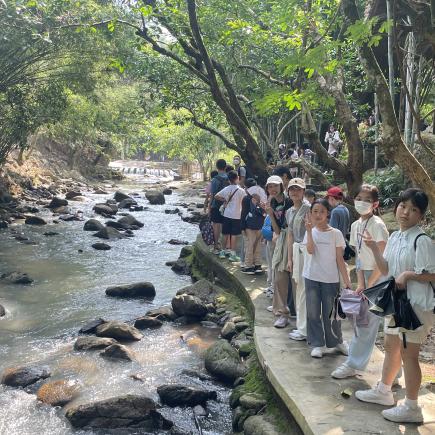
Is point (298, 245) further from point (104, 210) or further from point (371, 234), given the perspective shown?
point (104, 210)

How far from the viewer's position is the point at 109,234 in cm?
1709

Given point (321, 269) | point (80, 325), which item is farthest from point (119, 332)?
point (321, 269)

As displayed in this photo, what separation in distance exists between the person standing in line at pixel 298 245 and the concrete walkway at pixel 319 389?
22 cm

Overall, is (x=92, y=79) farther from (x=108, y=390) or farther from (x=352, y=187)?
(x=108, y=390)

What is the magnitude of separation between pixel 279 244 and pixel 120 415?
264 cm

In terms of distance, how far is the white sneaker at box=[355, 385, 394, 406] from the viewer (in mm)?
3975

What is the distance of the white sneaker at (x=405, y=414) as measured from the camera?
3.65 metres

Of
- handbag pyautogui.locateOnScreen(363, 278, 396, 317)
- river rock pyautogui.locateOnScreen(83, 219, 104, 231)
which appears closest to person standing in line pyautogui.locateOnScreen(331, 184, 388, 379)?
handbag pyautogui.locateOnScreen(363, 278, 396, 317)

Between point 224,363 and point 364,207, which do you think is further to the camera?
point 224,363

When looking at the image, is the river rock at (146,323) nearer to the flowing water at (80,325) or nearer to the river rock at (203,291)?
the flowing water at (80,325)

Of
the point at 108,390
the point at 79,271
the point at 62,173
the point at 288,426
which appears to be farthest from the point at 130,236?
the point at 62,173

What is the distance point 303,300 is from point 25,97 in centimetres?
1440

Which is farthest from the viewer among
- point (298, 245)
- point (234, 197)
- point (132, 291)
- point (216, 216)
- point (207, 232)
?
point (207, 232)

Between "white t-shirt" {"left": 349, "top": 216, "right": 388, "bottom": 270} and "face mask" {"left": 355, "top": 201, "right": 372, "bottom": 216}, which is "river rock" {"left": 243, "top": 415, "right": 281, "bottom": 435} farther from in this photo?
"face mask" {"left": 355, "top": 201, "right": 372, "bottom": 216}
